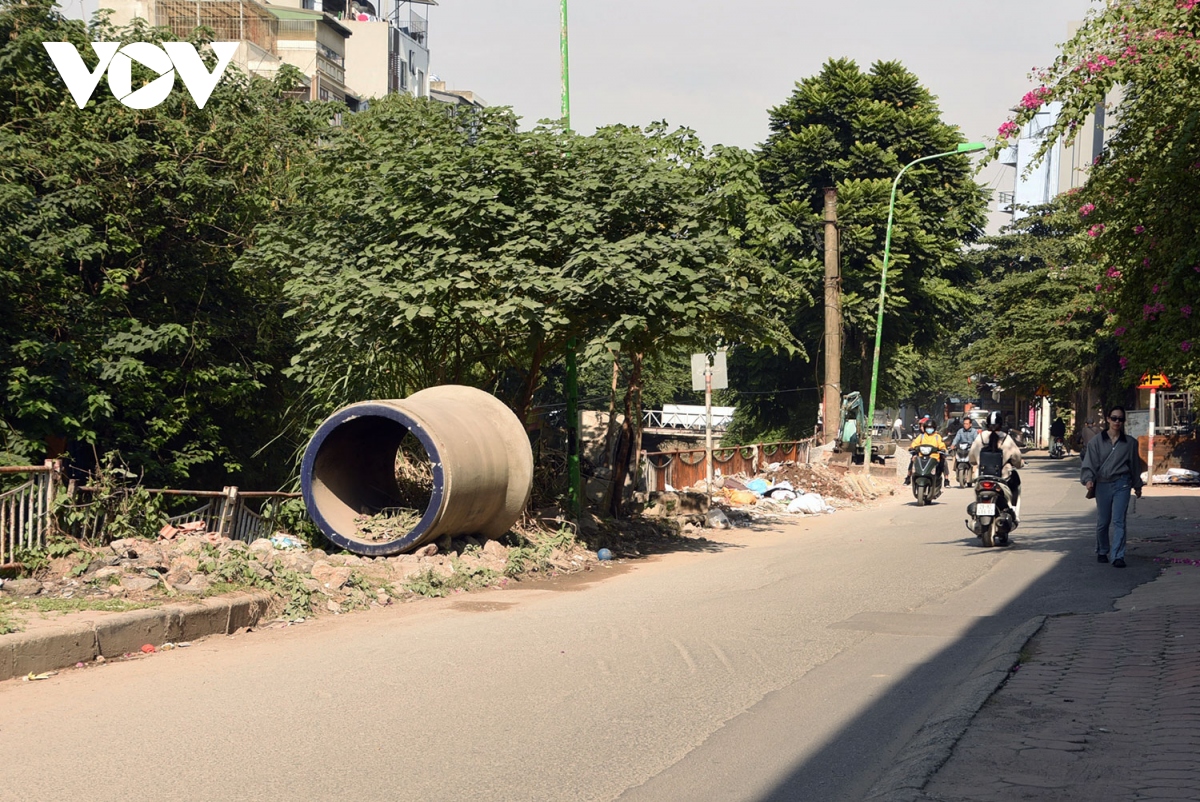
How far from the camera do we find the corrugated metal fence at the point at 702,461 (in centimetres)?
2505

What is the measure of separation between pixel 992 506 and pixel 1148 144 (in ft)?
16.2

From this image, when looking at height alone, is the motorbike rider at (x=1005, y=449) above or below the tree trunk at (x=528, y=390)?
below

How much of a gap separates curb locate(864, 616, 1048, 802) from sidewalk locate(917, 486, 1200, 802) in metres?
0.05

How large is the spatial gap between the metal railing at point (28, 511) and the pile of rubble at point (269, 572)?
32 cm

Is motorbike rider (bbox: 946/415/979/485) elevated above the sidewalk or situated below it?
above

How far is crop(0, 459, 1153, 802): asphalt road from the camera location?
543cm

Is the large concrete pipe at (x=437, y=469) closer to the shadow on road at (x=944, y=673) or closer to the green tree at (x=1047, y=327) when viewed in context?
the shadow on road at (x=944, y=673)

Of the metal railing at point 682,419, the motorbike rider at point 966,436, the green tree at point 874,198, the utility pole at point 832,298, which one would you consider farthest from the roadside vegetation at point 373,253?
the metal railing at point 682,419

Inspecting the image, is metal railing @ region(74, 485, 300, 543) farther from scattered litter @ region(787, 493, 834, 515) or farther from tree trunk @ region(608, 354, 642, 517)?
scattered litter @ region(787, 493, 834, 515)

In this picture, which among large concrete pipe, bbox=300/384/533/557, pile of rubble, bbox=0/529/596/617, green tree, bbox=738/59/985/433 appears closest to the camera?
pile of rubble, bbox=0/529/596/617

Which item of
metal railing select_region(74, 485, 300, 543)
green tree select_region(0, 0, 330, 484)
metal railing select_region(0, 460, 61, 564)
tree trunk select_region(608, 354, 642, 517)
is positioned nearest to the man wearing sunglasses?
tree trunk select_region(608, 354, 642, 517)

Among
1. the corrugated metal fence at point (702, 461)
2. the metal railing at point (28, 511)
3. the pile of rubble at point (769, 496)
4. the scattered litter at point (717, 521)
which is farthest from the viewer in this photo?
the corrugated metal fence at point (702, 461)

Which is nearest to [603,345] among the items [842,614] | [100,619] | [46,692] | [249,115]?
[842,614]

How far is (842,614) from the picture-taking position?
10352mm
